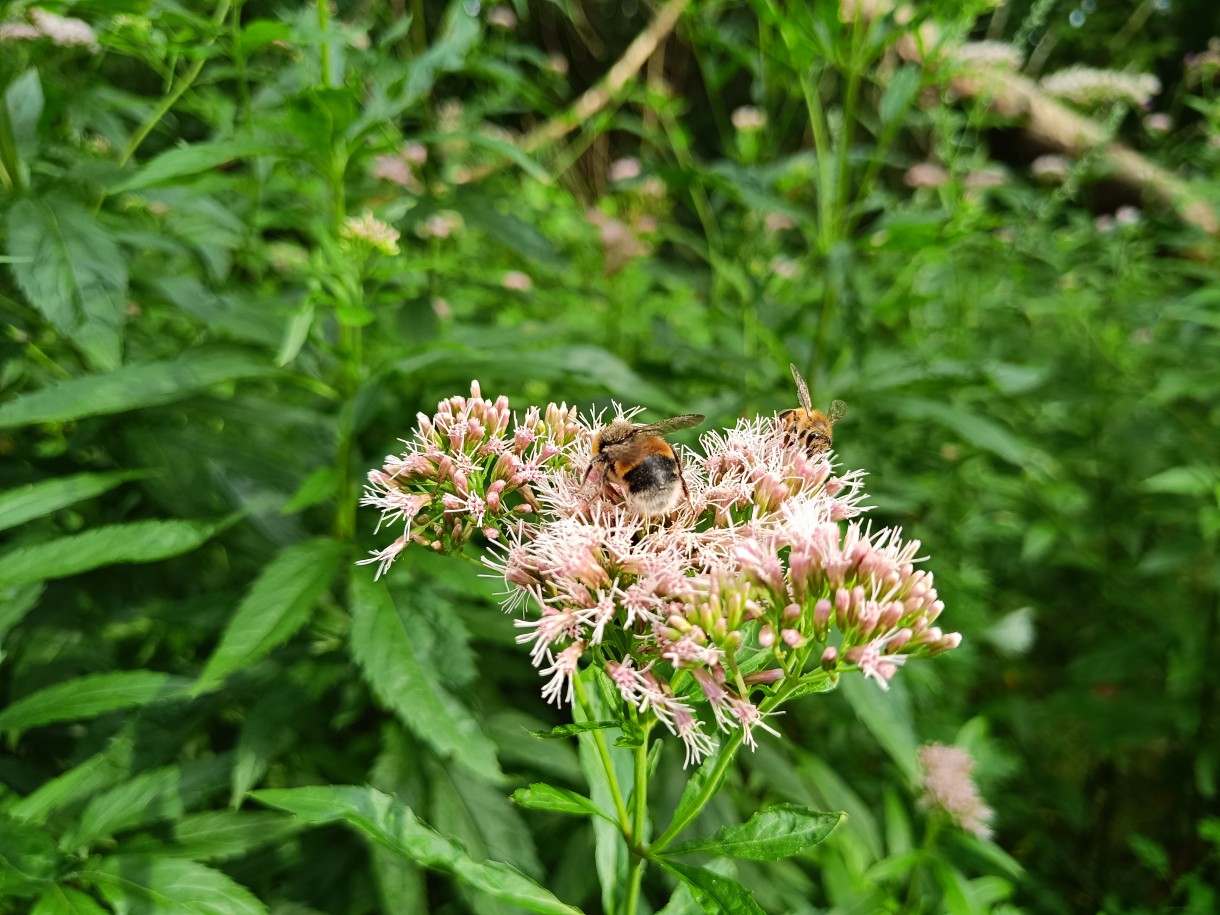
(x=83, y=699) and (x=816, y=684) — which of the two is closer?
(x=816, y=684)

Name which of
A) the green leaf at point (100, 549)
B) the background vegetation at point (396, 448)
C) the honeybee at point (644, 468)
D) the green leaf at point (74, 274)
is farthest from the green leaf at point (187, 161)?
the honeybee at point (644, 468)

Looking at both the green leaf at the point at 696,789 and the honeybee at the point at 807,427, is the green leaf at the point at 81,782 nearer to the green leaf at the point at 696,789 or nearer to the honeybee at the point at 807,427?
the green leaf at the point at 696,789

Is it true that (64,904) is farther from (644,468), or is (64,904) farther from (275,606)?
(644,468)

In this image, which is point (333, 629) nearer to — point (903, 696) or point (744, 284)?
point (903, 696)

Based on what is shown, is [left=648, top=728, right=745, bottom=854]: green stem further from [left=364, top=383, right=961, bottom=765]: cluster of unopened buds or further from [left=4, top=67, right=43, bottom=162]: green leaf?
[left=4, top=67, right=43, bottom=162]: green leaf

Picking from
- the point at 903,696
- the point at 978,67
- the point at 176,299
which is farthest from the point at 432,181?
the point at 978,67

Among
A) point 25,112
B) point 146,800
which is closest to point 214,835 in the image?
point 146,800
